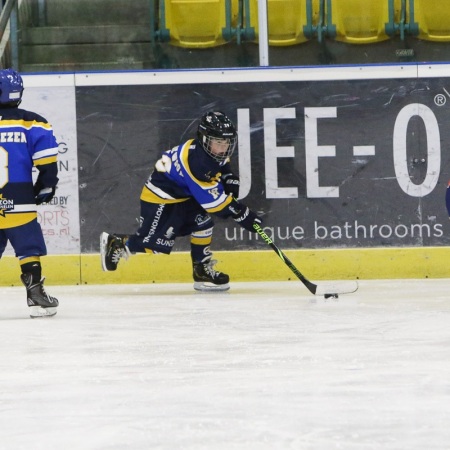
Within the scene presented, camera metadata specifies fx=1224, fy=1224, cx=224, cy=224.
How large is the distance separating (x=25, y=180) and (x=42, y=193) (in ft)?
0.29

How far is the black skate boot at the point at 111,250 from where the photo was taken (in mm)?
6297

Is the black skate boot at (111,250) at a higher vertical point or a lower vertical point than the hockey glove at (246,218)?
lower

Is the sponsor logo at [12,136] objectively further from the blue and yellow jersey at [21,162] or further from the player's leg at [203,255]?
the player's leg at [203,255]

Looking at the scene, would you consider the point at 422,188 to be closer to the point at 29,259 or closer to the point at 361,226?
the point at 361,226

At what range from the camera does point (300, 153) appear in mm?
6598

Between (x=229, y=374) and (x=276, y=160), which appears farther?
(x=276, y=160)

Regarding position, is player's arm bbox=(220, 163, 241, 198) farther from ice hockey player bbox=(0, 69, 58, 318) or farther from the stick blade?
ice hockey player bbox=(0, 69, 58, 318)

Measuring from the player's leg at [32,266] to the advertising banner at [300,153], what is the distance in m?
1.47

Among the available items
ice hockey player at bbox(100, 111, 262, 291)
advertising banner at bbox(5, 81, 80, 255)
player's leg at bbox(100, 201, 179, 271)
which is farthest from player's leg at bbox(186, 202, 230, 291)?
advertising banner at bbox(5, 81, 80, 255)

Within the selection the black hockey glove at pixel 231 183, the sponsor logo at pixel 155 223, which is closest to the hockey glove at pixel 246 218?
the black hockey glove at pixel 231 183

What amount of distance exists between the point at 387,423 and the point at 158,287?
150 inches

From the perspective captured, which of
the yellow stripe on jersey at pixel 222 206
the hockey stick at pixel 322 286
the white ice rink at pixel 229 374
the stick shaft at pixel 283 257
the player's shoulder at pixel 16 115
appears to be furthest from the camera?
the yellow stripe on jersey at pixel 222 206

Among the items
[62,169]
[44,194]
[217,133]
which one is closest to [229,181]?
[217,133]

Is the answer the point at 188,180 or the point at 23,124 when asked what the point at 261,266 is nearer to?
the point at 188,180
